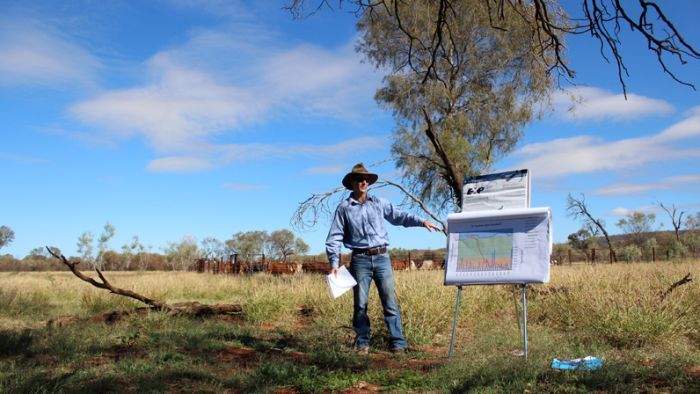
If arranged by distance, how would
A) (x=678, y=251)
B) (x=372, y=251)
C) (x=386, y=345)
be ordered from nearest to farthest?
(x=372, y=251) < (x=386, y=345) < (x=678, y=251)

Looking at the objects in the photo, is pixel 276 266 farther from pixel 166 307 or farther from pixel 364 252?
pixel 364 252

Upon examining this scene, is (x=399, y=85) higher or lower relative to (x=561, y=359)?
higher

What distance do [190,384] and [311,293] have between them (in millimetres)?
5800

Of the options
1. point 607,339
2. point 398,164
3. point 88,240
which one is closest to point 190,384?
point 607,339

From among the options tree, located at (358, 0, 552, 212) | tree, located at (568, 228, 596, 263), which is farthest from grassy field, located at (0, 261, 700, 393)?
tree, located at (568, 228, 596, 263)

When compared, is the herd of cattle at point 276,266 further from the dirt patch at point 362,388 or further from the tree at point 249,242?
the tree at point 249,242

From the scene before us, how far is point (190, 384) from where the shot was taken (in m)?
5.07

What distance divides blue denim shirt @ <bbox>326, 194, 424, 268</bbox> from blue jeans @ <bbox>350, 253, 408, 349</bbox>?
0.17m

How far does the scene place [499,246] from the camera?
20.8 ft

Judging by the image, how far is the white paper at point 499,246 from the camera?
607 cm

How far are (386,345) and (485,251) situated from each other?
1.75 meters

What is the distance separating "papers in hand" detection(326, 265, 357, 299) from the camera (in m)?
6.47

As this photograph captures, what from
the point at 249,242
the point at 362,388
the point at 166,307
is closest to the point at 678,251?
the point at 166,307

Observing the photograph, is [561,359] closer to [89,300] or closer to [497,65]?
[89,300]
